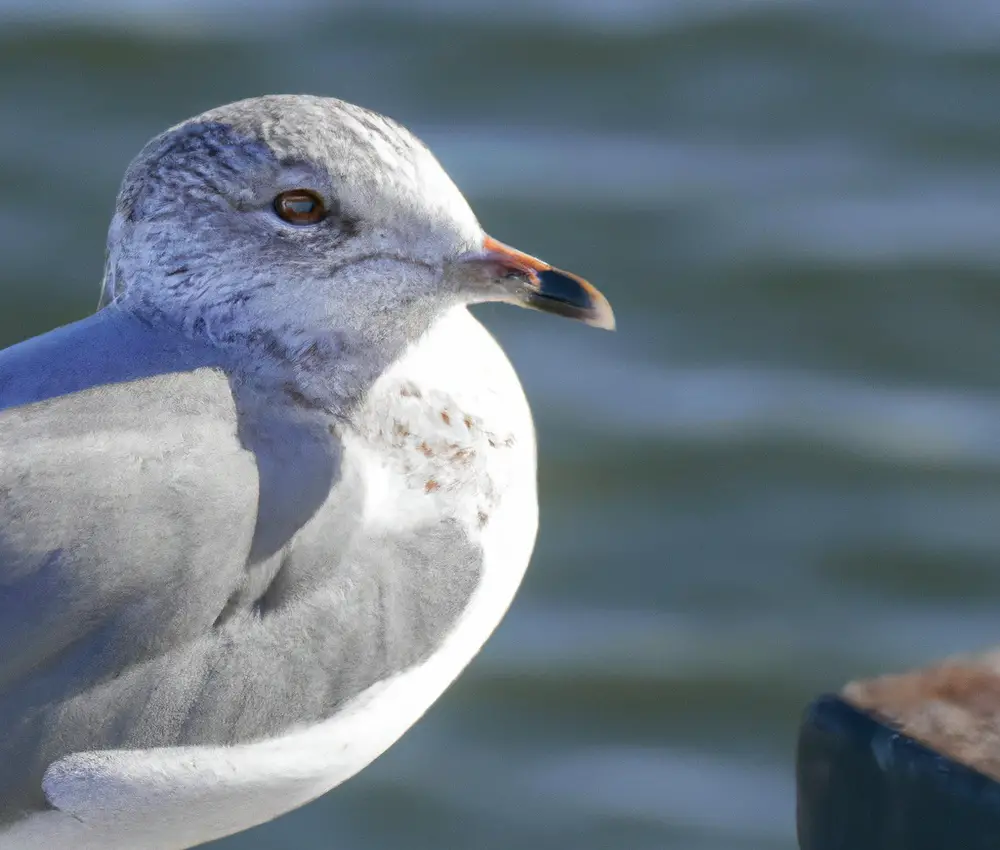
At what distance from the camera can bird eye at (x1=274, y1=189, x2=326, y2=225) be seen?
2631 mm

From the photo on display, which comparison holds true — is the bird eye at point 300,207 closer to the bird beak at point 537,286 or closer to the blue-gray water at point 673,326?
the bird beak at point 537,286

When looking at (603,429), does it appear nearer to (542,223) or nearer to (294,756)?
(542,223)

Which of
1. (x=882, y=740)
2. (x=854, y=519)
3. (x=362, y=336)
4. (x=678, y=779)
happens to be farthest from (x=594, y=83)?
(x=882, y=740)

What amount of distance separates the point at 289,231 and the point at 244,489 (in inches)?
14.4

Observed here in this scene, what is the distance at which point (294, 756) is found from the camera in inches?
103

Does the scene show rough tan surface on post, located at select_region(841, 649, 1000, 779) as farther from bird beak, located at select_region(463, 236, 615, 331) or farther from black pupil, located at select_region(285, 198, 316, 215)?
black pupil, located at select_region(285, 198, 316, 215)

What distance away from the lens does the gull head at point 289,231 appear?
2623 mm

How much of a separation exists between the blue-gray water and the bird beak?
1.47 meters

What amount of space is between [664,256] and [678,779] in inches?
60.8

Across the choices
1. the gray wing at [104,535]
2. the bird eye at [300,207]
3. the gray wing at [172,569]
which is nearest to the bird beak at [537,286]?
the bird eye at [300,207]

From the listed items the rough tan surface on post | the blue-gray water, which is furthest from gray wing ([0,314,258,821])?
the blue-gray water

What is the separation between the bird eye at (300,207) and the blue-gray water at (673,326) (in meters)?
1.74

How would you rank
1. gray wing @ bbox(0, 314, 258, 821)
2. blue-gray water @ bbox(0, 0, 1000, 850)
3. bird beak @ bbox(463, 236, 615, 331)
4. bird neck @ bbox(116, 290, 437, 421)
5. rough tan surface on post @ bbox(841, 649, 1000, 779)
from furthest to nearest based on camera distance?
blue-gray water @ bbox(0, 0, 1000, 850)
bird beak @ bbox(463, 236, 615, 331)
bird neck @ bbox(116, 290, 437, 421)
gray wing @ bbox(0, 314, 258, 821)
rough tan surface on post @ bbox(841, 649, 1000, 779)

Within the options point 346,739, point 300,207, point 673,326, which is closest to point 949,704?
point 346,739
